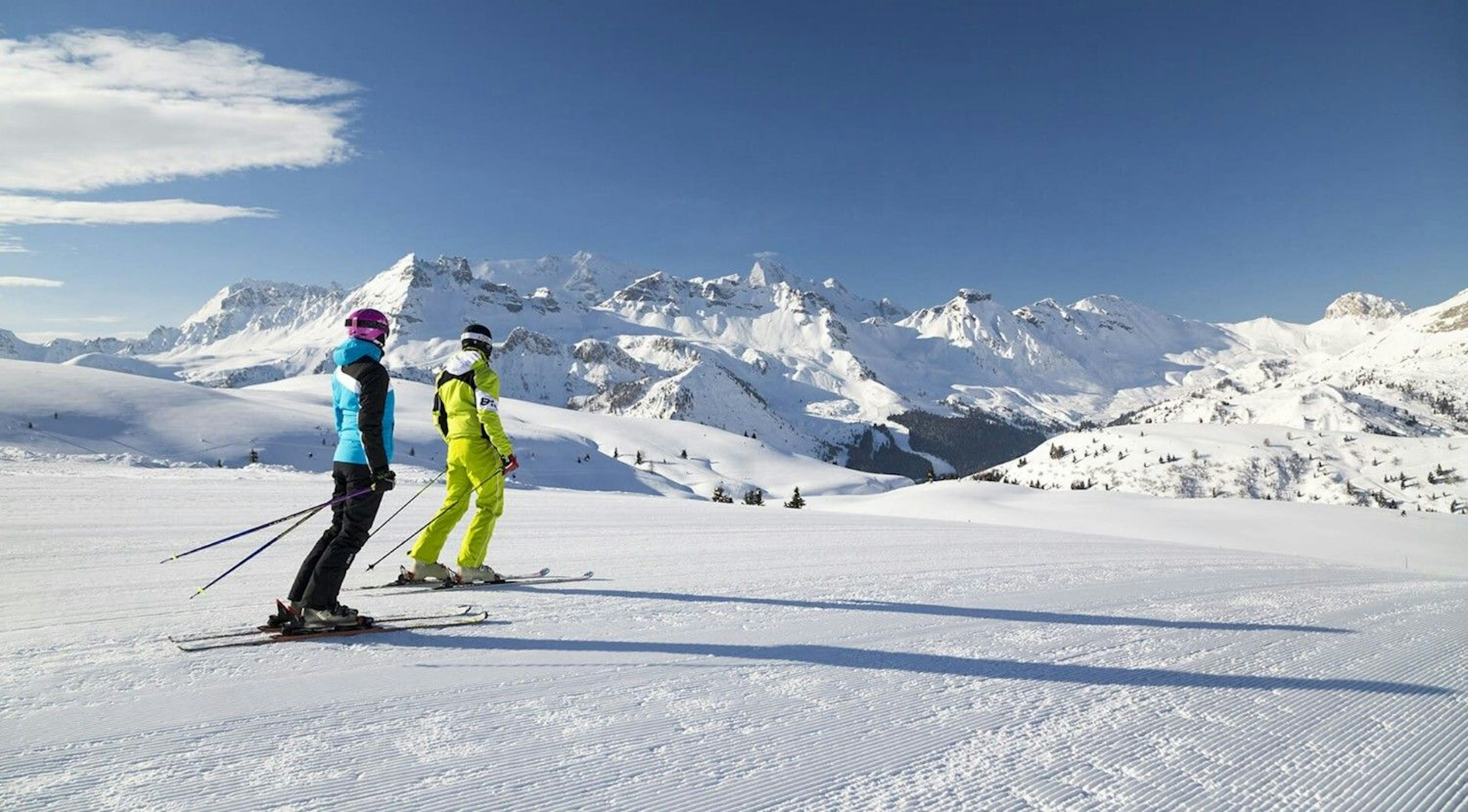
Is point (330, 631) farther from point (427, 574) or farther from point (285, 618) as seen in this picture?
point (427, 574)

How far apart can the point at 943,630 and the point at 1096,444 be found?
2941 inches

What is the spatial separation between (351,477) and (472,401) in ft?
5.88

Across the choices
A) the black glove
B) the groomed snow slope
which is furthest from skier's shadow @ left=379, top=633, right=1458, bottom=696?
Result: the black glove

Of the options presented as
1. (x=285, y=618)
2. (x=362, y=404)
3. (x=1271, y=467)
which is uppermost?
(x=362, y=404)

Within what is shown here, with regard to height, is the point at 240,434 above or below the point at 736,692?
above

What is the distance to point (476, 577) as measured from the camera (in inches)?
278

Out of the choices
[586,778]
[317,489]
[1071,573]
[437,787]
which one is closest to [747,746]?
[586,778]

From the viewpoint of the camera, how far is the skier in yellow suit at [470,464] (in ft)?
23.0

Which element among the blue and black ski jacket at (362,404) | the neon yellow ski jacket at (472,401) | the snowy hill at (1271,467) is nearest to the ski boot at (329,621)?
the blue and black ski jacket at (362,404)

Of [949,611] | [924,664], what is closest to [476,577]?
[924,664]

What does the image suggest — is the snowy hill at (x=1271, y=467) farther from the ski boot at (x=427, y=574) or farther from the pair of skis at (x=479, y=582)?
the ski boot at (x=427, y=574)

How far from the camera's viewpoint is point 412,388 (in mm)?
87438

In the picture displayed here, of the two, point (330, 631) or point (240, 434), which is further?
point (240, 434)

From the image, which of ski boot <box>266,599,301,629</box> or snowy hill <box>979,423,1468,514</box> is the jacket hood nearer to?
ski boot <box>266,599,301,629</box>
